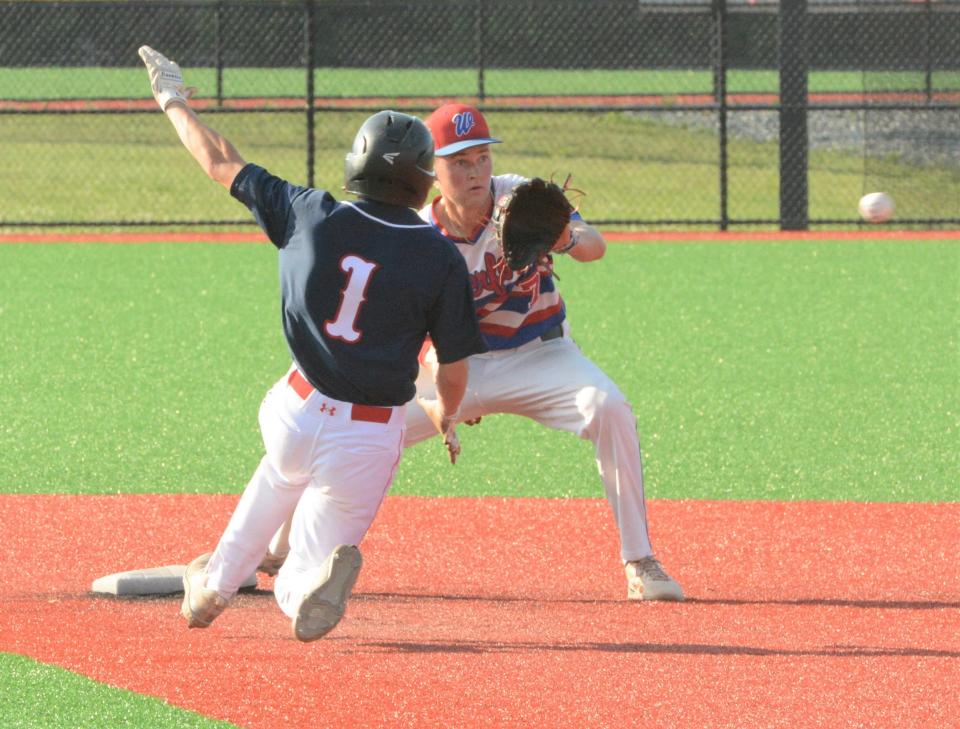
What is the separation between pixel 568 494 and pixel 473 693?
10.4 ft

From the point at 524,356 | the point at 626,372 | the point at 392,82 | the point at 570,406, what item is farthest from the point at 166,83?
the point at 392,82

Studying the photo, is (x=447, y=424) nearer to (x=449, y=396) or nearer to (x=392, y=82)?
(x=449, y=396)

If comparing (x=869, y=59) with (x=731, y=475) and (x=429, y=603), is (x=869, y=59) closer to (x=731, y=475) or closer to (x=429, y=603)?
(x=731, y=475)

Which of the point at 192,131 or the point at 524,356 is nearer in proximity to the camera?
the point at 192,131

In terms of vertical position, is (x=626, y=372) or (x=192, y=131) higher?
(x=192, y=131)

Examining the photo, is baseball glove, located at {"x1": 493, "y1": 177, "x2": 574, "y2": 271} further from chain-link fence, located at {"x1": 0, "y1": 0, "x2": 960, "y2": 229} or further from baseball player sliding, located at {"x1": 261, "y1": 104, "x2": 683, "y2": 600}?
chain-link fence, located at {"x1": 0, "y1": 0, "x2": 960, "y2": 229}

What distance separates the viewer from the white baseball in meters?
19.2

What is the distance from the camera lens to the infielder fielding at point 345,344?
5.08 meters

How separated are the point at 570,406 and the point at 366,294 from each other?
1.66 metres

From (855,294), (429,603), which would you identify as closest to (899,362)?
(855,294)

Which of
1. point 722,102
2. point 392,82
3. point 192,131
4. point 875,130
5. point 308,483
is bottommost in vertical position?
point 308,483

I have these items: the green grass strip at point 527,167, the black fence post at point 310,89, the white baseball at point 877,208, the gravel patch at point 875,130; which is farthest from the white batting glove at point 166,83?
the gravel patch at point 875,130

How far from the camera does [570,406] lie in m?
6.53

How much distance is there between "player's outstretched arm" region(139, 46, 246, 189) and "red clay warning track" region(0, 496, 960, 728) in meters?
1.60
